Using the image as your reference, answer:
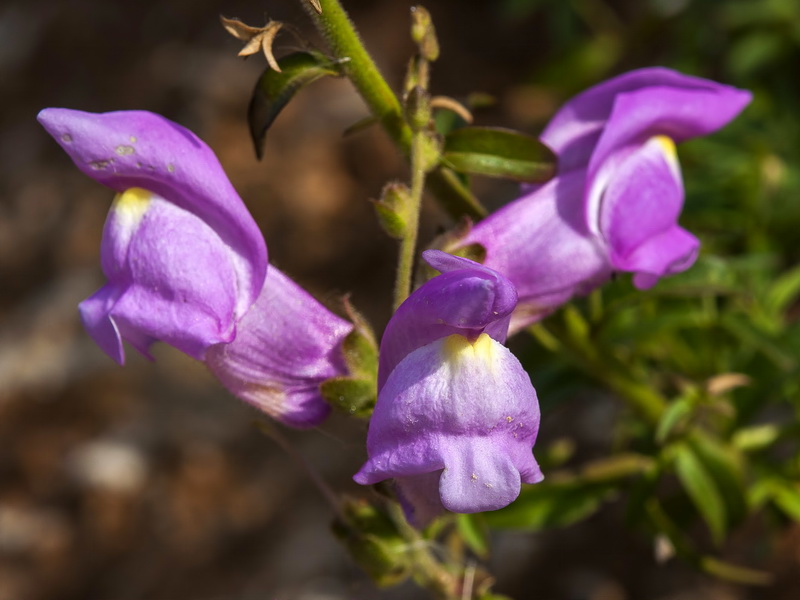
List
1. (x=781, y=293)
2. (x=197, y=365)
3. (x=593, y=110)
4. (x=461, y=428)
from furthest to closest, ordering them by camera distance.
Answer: (x=197, y=365), (x=781, y=293), (x=593, y=110), (x=461, y=428)

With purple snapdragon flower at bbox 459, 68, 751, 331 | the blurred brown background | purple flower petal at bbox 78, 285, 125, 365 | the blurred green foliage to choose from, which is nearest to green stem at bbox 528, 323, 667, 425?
the blurred green foliage

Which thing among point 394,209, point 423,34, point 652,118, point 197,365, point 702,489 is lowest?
point 197,365

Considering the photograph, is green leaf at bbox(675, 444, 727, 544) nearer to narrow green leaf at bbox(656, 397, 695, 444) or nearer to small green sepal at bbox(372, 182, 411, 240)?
narrow green leaf at bbox(656, 397, 695, 444)

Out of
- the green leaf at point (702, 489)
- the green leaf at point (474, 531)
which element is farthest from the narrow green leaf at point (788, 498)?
the green leaf at point (474, 531)

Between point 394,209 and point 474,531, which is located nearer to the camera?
point 394,209

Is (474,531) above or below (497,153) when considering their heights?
below

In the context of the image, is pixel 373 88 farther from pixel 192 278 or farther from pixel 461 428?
pixel 461 428

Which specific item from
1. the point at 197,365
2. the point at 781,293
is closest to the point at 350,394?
the point at 781,293
